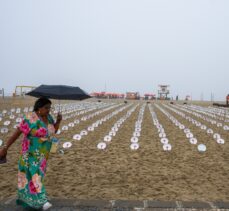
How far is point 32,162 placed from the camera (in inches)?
179

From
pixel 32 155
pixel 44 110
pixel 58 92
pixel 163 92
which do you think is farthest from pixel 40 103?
pixel 163 92

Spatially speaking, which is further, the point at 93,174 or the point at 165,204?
the point at 93,174

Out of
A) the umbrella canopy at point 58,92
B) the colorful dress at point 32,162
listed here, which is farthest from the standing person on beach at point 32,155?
the umbrella canopy at point 58,92

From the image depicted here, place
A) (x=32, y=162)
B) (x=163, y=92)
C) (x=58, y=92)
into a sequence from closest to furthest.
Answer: (x=32, y=162) < (x=58, y=92) < (x=163, y=92)

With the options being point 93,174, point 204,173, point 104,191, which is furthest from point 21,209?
point 204,173

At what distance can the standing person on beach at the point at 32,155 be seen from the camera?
4.49 metres

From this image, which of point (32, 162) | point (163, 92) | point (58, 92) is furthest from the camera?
point (163, 92)

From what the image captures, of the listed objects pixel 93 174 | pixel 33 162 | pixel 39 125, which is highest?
pixel 39 125

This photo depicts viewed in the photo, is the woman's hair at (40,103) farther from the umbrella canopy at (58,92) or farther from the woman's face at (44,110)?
the umbrella canopy at (58,92)

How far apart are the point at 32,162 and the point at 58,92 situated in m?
1.18

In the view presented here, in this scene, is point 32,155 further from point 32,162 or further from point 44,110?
point 44,110

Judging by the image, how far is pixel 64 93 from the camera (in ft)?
17.1

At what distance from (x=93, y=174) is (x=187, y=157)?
3079mm

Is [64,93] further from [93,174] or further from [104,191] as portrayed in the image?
[93,174]
